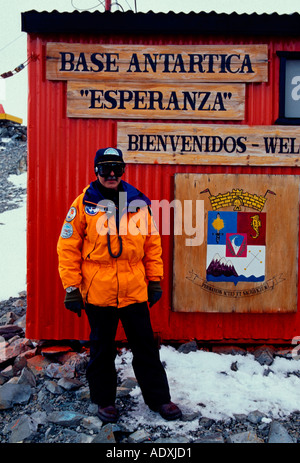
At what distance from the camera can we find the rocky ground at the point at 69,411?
11.1ft

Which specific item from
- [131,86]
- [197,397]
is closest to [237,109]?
[131,86]

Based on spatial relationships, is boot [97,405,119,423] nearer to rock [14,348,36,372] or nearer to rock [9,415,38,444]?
rock [9,415,38,444]

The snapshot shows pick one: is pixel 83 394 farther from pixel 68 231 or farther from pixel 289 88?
pixel 289 88

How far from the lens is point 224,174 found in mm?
5078

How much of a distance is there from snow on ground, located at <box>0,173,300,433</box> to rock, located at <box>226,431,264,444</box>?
0.30 metres

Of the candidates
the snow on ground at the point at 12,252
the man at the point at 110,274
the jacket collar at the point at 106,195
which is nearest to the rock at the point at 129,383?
the man at the point at 110,274

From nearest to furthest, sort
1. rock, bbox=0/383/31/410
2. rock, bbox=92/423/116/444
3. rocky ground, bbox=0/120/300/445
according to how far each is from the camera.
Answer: rock, bbox=92/423/116/444
rocky ground, bbox=0/120/300/445
rock, bbox=0/383/31/410

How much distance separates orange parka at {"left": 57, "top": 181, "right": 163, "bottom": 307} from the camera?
3.47 meters

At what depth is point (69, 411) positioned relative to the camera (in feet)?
12.3

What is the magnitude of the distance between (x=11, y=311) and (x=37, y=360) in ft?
7.43

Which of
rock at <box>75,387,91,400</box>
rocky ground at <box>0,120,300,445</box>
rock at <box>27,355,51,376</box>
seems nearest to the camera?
rocky ground at <box>0,120,300,445</box>

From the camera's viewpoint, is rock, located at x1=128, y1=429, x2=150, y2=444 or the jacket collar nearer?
rock, located at x1=128, y1=429, x2=150, y2=444

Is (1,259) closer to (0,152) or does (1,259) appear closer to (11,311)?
(11,311)

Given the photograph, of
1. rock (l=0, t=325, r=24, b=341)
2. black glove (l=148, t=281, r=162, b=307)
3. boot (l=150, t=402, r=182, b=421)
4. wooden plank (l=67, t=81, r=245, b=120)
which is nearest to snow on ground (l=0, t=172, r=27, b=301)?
rock (l=0, t=325, r=24, b=341)
